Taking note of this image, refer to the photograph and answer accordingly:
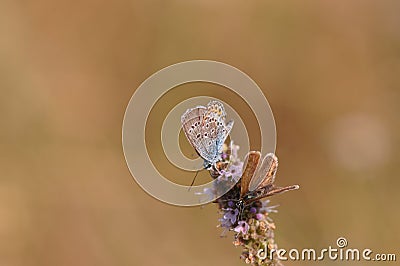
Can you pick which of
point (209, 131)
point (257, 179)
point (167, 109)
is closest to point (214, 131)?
point (209, 131)

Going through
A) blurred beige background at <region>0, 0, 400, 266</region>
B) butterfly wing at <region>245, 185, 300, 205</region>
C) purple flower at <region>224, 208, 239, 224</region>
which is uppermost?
blurred beige background at <region>0, 0, 400, 266</region>

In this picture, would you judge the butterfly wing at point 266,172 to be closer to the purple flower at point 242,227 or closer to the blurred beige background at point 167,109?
the purple flower at point 242,227

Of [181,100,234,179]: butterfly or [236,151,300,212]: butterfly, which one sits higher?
[181,100,234,179]: butterfly

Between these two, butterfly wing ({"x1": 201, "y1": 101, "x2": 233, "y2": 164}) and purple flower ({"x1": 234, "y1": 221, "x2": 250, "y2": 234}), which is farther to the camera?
butterfly wing ({"x1": 201, "y1": 101, "x2": 233, "y2": 164})

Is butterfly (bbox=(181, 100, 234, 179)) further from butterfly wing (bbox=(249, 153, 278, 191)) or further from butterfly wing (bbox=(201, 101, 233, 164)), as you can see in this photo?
butterfly wing (bbox=(249, 153, 278, 191))

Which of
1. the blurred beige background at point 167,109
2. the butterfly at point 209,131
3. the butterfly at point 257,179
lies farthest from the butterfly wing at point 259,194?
the blurred beige background at point 167,109

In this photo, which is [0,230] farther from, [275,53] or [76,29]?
[275,53]

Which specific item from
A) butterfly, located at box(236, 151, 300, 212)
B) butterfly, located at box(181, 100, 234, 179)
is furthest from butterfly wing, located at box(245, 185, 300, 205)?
butterfly, located at box(181, 100, 234, 179)
